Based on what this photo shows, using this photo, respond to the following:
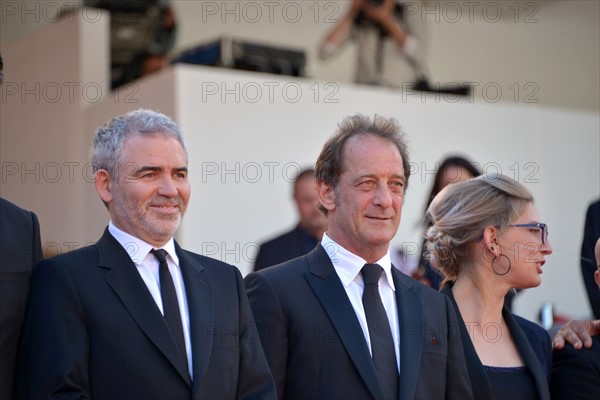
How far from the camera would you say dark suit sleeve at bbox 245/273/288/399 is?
321cm

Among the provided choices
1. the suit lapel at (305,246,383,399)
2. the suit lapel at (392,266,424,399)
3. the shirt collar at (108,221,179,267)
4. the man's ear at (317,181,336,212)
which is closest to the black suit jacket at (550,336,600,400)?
the suit lapel at (392,266,424,399)

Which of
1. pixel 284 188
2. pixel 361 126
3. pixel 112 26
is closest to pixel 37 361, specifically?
pixel 361 126

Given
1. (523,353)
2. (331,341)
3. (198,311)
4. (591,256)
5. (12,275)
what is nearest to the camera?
(12,275)

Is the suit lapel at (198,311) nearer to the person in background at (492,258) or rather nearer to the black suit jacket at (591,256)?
the person in background at (492,258)

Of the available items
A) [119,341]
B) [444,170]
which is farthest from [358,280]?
[444,170]

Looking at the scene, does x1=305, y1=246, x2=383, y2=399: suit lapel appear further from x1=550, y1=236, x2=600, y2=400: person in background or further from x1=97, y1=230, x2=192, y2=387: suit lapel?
x1=550, y1=236, x2=600, y2=400: person in background

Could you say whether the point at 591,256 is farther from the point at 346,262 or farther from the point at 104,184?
the point at 104,184

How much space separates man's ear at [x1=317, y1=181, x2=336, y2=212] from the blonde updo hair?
532 mm

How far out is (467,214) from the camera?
3801 mm

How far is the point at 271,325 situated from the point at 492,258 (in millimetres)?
996

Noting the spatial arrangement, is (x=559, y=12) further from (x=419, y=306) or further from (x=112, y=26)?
(x=419, y=306)

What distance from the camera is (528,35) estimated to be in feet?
36.2

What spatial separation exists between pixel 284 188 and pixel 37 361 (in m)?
4.81

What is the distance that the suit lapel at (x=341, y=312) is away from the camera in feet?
10.4
